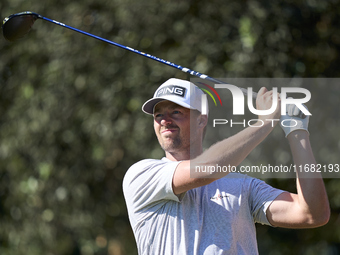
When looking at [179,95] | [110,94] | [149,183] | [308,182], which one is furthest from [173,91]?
[110,94]

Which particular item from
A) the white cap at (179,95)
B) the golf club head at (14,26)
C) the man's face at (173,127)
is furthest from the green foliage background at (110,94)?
the man's face at (173,127)

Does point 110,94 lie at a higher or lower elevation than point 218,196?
higher

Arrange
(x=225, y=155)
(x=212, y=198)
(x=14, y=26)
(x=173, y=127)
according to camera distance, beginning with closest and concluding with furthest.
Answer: (x=225, y=155)
(x=212, y=198)
(x=173, y=127)
(x=14, y=26)

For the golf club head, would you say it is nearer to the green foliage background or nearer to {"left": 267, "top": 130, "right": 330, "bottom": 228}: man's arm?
the green foliage background

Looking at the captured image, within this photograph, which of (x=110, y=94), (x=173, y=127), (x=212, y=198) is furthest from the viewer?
(x=110, y=94)

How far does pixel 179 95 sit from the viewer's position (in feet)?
8.91

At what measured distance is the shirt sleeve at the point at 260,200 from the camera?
8.30 feet

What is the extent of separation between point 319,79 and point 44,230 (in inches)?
122

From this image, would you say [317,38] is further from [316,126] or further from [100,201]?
[100,201]

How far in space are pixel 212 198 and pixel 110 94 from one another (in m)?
3.00

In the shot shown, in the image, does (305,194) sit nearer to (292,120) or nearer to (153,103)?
(292,120)

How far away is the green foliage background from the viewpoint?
4.95 meters

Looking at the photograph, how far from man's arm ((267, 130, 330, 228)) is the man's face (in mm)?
540

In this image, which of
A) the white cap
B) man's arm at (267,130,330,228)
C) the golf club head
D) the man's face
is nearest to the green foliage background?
the golf club head
